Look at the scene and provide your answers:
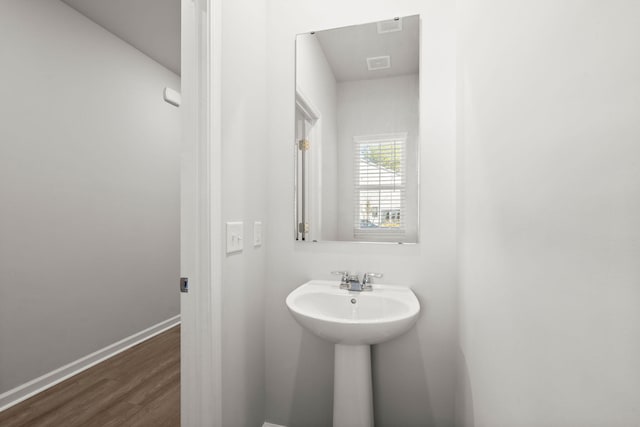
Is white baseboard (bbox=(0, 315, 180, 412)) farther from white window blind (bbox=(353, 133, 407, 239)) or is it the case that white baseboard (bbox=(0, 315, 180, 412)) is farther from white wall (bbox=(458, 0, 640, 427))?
white wall (bbox=(458, 0, 640, 427))

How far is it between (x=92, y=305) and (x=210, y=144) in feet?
6.64

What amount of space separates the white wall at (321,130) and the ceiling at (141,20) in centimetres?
123

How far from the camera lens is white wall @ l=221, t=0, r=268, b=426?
4.00ft

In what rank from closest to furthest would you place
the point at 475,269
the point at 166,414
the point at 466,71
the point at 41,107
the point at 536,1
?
the point at 536,1
the point at 475,269
the point at 466,71
the point at 166,414
the point at 41,107

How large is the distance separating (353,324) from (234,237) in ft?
1.98

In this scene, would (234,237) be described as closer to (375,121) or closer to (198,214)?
(198,214)

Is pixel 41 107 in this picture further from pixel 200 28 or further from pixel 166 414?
pixel 166 414

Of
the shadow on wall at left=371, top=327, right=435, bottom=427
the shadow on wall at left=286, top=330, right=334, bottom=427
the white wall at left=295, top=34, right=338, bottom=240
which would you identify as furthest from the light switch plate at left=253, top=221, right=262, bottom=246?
the shadow on wall at left=371, top=327, right=435, bottom=427

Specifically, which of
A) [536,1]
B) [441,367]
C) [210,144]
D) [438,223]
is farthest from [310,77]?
[441,367]

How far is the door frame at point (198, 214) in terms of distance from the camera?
109 cm

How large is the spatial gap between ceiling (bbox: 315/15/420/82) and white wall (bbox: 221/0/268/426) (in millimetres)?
384

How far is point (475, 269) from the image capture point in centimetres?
107

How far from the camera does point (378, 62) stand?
1479 mm

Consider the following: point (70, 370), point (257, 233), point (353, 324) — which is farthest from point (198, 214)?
point (70, 370)
